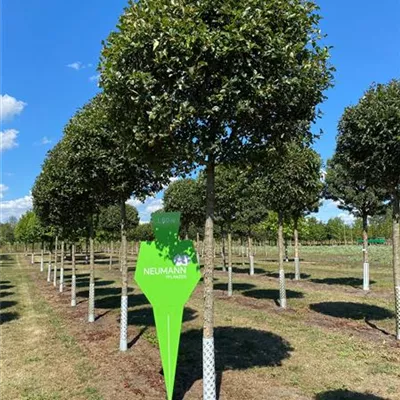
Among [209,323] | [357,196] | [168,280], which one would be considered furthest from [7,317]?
[357,196]

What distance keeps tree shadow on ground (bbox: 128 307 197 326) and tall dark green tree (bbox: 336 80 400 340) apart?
6628 millimetres

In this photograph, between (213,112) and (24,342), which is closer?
(213,112)

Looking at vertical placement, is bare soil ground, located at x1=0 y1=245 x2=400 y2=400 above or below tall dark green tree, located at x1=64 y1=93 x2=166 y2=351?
below

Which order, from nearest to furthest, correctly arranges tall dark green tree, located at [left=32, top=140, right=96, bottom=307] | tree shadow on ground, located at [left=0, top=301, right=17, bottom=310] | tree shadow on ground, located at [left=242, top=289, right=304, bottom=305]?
tall dark green tree, located at [left=32, top=140, right=96, bottom=307]
tree shadow on ground, located at [left=242, top=289, right=304, bottom=305]
tree shadow on ground, located at [left=0, top=301, right=17, bottom=310]

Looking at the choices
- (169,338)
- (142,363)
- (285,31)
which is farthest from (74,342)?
(285,31)

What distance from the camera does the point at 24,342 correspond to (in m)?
11.3

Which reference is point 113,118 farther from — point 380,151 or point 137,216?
point 137,216

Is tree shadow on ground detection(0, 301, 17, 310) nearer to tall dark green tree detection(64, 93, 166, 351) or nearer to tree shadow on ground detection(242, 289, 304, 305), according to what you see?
tall dark green tree detection(64, 93, 166, 351)

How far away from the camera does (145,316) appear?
1409 cm

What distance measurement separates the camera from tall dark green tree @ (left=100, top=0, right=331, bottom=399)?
5680mm

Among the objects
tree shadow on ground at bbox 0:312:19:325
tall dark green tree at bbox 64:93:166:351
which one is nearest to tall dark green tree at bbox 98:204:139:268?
tree shadow on ground at bbox 0:312:19:325

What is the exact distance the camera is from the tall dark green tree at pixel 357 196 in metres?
18.9

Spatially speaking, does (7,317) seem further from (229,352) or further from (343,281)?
(343,281)

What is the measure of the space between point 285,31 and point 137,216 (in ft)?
127
